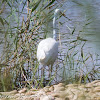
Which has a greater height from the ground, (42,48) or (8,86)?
(42,48)

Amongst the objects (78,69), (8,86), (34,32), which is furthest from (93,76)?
(8,86)

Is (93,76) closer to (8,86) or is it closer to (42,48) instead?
(42,48)

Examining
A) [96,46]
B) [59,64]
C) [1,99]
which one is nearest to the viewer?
[96,46]

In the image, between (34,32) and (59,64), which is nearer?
(34,32)

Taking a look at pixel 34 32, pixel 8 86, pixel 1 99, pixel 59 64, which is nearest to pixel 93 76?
pixel 59 64

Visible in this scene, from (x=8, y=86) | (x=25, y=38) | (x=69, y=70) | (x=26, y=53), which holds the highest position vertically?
(x=25, y=38)

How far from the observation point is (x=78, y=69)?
2949 millimetres

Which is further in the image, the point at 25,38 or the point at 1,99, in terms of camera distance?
the point at 25,38

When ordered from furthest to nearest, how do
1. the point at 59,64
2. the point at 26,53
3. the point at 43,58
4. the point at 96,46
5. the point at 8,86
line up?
the point at 59,64 → the point at 43,58 → the point at 26,53 → the point at 8,86 → the point at 96,46

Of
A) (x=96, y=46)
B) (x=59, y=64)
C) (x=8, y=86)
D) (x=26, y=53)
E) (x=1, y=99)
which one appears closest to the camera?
(x=96, y=46)

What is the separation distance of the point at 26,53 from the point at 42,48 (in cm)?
28

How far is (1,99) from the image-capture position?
1.60 m

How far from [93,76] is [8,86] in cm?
114

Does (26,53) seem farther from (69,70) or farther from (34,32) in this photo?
(69,70)
